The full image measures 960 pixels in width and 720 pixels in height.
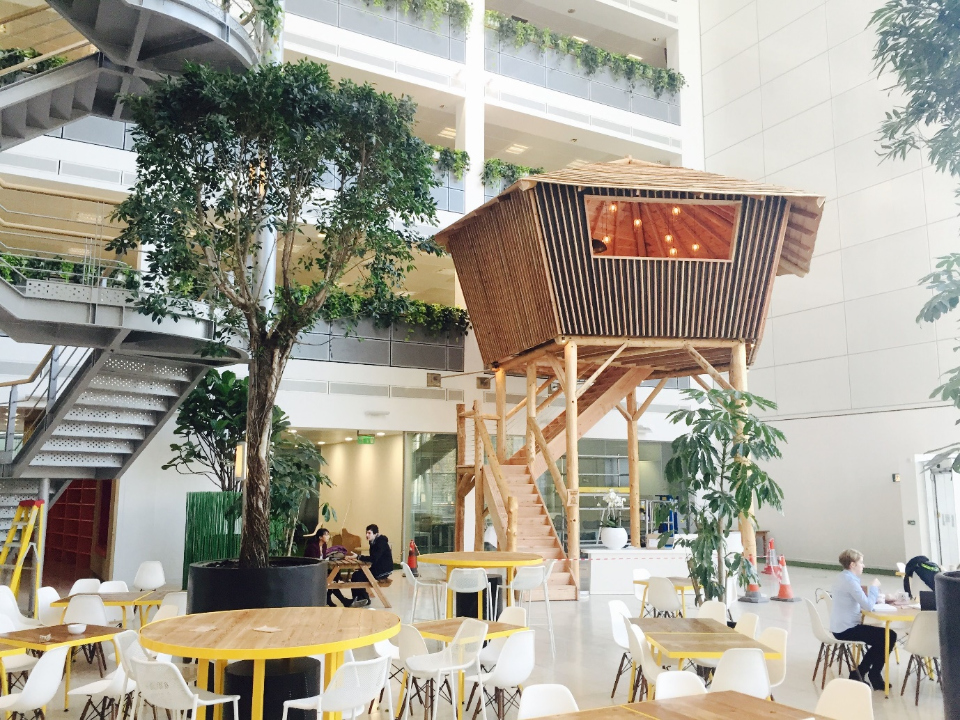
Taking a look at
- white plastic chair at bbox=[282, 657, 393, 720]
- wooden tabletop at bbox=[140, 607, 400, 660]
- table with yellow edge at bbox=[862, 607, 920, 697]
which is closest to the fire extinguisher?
table with yellow edge at bbox=[862, 607, 920, 697]

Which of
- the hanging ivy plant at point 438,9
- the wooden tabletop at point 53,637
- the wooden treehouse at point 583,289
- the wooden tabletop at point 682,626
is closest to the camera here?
the wooden tabletop at point 53,637

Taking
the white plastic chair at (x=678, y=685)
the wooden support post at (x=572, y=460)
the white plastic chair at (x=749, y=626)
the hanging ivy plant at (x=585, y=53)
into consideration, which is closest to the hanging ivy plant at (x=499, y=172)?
the hanging ivy plant at (x=585, y=53)

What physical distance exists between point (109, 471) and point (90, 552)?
13.4 feet

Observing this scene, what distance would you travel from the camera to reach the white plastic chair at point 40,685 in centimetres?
467

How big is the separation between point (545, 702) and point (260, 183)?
527 centimetres

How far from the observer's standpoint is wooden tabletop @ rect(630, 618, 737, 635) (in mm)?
5500

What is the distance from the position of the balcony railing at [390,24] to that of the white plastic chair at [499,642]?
12.3m

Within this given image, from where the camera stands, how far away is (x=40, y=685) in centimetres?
472

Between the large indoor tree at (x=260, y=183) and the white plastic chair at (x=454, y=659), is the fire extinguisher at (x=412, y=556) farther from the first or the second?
the white plastic chair at (x=454, y=659)

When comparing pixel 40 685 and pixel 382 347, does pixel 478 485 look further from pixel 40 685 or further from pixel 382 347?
pixel 40 685

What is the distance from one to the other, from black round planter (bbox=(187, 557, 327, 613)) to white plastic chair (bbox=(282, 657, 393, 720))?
220 centimetres

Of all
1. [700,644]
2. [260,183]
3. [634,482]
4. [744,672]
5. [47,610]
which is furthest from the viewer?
[634,482]

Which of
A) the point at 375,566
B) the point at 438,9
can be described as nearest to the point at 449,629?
the point at 375,566

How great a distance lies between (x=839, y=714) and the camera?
376cm
